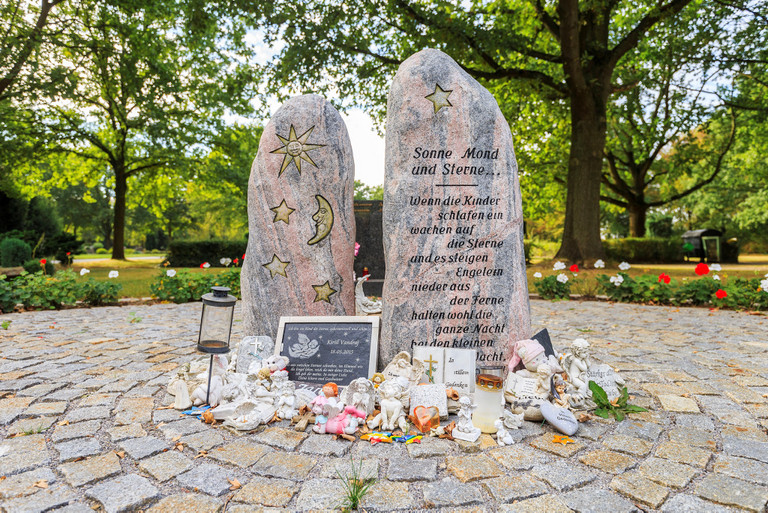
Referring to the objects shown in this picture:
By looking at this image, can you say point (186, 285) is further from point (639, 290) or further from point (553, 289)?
point (639, 290)

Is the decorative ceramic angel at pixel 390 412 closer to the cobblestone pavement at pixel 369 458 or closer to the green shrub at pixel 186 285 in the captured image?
the cobblestone pavement at pixel 369 458

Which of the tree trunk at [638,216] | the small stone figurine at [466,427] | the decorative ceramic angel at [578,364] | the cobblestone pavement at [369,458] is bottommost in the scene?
the cobblestone pavement at [369,458]

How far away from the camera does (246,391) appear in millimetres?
3375

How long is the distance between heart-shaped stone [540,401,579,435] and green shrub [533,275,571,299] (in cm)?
754

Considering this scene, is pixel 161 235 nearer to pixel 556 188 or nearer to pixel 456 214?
pixel 556 188

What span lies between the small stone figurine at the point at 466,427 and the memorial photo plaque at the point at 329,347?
107cm

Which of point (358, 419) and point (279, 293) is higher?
point (279, 293)

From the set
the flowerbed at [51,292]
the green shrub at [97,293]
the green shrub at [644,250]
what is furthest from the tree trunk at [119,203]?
the green shrub at [644,250]

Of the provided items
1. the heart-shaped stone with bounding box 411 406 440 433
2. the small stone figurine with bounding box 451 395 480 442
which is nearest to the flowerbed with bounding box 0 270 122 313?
the heart-shaped stone with bounding box 411 406 440 433

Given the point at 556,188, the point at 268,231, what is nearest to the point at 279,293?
the point at 268,231

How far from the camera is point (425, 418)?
309 centimetres

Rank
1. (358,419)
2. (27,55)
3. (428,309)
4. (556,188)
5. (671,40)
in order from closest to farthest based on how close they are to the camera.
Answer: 1. (358,419)
2. (428,309)
3. (671,40)
4. (27,55)
5. (556,188)

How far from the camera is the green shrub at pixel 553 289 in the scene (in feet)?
33.3

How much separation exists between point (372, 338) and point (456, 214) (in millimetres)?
1401
